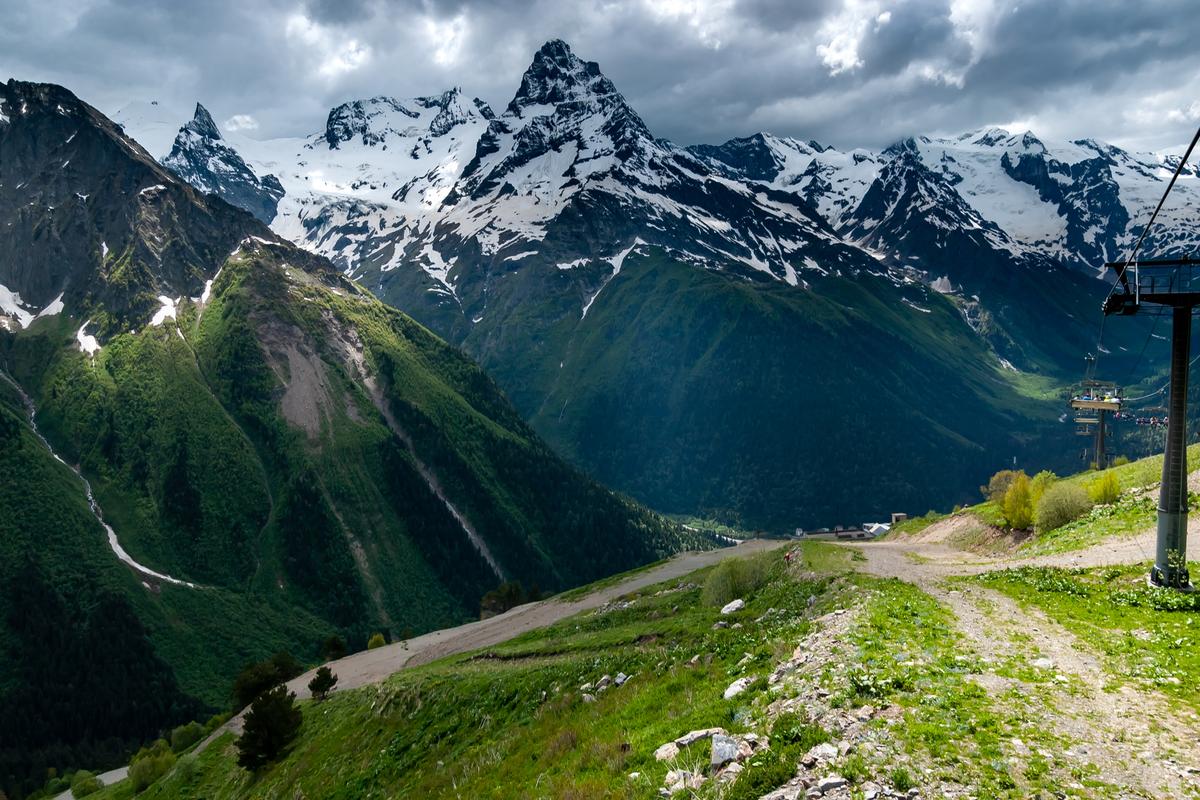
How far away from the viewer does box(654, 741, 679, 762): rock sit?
19.8 meters

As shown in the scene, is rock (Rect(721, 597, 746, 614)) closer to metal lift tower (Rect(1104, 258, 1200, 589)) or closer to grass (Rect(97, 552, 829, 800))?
grass (Rect(97, 552, 829, 800))

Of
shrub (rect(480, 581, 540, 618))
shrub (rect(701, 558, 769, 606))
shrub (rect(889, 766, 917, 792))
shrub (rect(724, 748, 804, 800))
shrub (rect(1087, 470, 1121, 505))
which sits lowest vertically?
shrub (rect(480, 581, 540, 618))

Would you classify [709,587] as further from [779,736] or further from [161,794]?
[161,794]

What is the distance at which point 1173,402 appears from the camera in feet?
119

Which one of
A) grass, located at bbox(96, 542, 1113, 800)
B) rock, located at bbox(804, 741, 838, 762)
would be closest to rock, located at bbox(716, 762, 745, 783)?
grass, located at bbox(96, 542, 1113, 800)

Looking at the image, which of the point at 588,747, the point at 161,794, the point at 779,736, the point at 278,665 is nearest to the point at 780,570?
the point at 588,747

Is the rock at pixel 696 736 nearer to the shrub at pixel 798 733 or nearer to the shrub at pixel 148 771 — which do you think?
the shrub at pixel 798 733

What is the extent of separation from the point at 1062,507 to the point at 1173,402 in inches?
1085

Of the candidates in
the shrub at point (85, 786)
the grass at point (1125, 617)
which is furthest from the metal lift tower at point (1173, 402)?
the shrub at point (85, 786)

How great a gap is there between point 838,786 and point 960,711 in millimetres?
4869

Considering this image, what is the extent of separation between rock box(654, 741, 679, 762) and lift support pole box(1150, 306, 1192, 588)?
→ 81.8 ft

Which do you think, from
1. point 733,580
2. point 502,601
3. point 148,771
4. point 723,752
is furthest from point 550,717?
point 502,601

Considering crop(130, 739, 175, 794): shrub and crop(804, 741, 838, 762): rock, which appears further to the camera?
crop(130, 739, 175, 794): shrub

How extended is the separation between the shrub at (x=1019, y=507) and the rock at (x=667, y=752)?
56.5 metres
